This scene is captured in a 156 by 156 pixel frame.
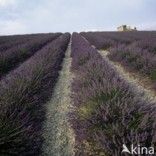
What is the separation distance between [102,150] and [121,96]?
121 centimetres

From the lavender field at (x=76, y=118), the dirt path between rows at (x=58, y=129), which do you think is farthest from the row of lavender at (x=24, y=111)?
the dirt path between rows at (x=58, y=129)

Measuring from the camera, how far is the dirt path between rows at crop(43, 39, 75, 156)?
13.3 ft

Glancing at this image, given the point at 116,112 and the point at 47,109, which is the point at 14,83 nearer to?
the point at 47,109

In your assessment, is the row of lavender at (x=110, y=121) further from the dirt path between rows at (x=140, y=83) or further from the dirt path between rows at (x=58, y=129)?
the dirt path between rows at (x=140, y=83)

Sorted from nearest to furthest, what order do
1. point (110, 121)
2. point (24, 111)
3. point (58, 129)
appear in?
point (110, 121)
point (24, 111)
point (58, 129)

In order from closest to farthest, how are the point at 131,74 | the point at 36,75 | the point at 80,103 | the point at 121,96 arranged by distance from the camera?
the point at 121,96, the point at 80,103, the point at 36,75, the point at 131,74

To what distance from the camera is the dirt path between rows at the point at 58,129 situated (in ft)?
13.3

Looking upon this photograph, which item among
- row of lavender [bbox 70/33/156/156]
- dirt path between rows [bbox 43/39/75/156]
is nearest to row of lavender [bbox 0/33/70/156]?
dirt path between rows [bbox 43/39/75/156]

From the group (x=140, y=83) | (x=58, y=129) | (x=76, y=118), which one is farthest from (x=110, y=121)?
(x=140, y=83)

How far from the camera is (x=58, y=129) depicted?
187 inches

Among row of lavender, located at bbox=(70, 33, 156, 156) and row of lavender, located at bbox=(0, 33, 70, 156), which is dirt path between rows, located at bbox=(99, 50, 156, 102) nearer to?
row of lavender, located at bbox=(70, 33, 156, 156)

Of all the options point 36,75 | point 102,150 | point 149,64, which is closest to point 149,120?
point 102,150

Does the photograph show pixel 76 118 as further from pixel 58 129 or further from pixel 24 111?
pixel 24 111

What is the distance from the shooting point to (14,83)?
5777 millimetres
